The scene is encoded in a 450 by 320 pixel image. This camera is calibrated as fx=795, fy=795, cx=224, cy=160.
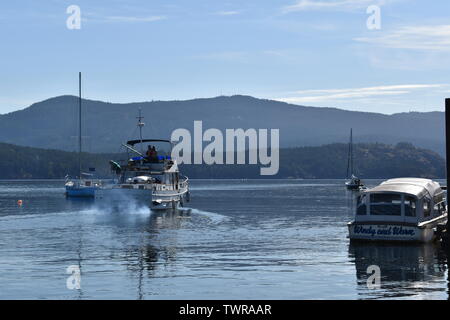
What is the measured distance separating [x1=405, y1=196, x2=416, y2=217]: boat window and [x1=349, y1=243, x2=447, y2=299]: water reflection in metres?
2.23

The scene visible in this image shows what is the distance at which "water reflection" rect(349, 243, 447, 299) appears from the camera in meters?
36.5

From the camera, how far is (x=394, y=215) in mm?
55469

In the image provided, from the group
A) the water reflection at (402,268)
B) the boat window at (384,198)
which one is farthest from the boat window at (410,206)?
the water reflection at (402,268)

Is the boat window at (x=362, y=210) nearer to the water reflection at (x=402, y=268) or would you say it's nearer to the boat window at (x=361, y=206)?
the boat window at (x=361, y=206)

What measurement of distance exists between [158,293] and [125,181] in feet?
222

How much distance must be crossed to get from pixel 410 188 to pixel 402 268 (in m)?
13.3


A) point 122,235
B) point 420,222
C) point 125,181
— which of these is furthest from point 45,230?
point 420,222

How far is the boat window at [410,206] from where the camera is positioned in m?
55.1

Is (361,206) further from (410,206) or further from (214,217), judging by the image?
(214,217)

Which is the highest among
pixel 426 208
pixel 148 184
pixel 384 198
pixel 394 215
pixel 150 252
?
pixel 148 184

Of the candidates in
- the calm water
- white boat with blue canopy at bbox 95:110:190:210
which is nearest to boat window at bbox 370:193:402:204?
→ the calm water

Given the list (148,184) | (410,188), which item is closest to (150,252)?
(410,188)
